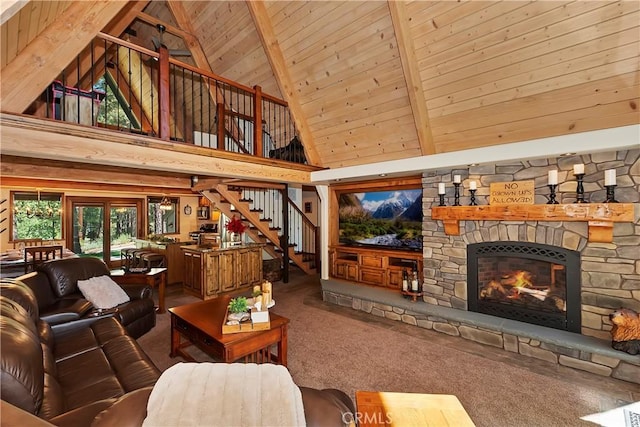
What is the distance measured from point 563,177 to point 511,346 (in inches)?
78.1

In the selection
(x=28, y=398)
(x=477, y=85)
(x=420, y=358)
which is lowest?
(x=420, y=358)

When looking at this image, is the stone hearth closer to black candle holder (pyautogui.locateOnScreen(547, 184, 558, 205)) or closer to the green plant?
black candle holder (pyautogui.locateOnScreen(547, 184, 558, 205))

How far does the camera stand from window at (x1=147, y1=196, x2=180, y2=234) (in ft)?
28.9

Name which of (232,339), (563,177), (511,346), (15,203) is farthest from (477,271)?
(15,203)

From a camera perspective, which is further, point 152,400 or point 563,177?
point 563,177

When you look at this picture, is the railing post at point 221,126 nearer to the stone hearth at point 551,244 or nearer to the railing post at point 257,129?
the railing post at point 257,129

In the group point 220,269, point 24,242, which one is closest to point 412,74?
point 220,269

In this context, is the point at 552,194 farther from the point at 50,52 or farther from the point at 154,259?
the point at 154,259

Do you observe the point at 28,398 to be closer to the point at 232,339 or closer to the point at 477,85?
the point at 232,339

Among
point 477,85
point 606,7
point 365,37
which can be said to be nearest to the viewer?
point 606,7

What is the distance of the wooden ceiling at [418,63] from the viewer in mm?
2381

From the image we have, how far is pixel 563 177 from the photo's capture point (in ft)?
10.3

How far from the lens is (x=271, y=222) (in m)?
6.52

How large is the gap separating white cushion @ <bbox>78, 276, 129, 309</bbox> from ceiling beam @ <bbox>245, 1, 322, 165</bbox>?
336 cm
